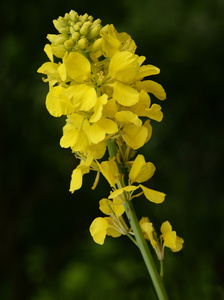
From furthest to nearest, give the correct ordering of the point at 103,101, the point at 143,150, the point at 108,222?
the point at 143,150 → the point at 108,222 → the point at 103,101

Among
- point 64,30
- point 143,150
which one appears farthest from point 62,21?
point 143,150

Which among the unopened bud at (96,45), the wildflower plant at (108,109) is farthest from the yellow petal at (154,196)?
the unopened bud at (96,45)

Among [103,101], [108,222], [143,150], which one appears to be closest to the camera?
[103,101]

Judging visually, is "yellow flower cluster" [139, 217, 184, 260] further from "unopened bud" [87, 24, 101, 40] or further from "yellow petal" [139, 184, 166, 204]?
"unopened bud" [87, 24, 101, 40]

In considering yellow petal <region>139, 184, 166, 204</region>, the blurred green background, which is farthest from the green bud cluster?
the blurred green background

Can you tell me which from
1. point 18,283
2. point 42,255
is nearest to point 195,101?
point 42,255

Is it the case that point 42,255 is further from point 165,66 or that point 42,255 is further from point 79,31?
point 79,31

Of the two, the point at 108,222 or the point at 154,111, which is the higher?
the point at 154,111

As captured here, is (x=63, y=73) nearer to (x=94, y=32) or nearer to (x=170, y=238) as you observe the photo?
(x=94, y=32)
